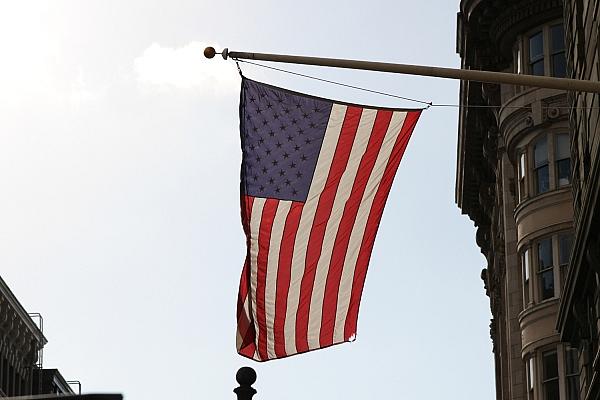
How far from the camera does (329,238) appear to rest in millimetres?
23766

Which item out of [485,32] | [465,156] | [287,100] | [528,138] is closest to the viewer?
[287,100]

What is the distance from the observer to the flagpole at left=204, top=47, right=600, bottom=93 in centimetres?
1741

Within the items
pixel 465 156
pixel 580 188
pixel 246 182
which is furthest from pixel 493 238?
pixel 246 182

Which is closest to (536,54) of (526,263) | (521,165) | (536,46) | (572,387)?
(536,46)

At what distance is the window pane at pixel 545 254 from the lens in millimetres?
48031

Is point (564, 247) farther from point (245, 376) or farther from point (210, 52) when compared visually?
point (245, 376)

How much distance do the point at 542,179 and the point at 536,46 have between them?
4.36 metres

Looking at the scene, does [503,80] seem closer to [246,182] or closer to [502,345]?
[246,182]

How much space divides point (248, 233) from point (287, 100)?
203 centimetres

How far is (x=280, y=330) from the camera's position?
23734 millimetres

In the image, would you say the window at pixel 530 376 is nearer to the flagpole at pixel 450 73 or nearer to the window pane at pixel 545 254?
the window pane at pixel 545 254

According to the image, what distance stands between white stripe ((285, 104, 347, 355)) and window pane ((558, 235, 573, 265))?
24.3 m

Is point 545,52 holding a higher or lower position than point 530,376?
higher

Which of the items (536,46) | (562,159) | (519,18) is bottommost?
(562,159)
